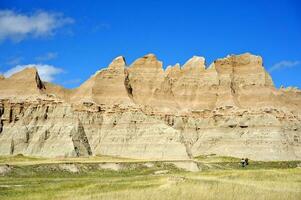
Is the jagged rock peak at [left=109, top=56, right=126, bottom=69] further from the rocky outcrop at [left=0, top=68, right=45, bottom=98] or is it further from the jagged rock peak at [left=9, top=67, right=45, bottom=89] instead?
the rocky outcrop at [left=0, top=68, right=45, bottom=98]

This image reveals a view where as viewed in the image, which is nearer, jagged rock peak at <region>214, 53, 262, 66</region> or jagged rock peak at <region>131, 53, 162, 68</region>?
jagged rock peak at <region>214, 53, 262, 66</region>

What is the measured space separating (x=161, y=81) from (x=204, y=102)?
1121 cm

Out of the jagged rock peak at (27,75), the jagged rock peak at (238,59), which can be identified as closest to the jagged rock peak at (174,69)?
the jagged rock peak at (238,59)

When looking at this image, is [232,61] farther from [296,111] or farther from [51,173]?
[51,173]

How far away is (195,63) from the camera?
439ft

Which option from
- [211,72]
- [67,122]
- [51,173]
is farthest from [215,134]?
[51,173]

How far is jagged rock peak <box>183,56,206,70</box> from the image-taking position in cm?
13288

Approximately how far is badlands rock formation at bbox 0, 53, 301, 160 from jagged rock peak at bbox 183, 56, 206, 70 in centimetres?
24

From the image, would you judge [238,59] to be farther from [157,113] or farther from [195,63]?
[157,113]

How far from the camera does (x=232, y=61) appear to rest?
429ft

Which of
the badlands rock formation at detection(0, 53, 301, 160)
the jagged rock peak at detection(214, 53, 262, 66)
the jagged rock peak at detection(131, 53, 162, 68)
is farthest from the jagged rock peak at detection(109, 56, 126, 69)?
the jagged rock peak at detection(214, 53, 262, 66)

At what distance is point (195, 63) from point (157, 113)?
20.4 metres

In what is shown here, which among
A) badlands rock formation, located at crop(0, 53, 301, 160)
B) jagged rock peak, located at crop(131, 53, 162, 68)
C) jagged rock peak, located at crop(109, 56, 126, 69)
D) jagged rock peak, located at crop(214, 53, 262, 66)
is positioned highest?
jagged rock peak, located at crop(214, 53, 262, 66)

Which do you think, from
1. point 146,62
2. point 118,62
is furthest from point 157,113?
point 146,62
